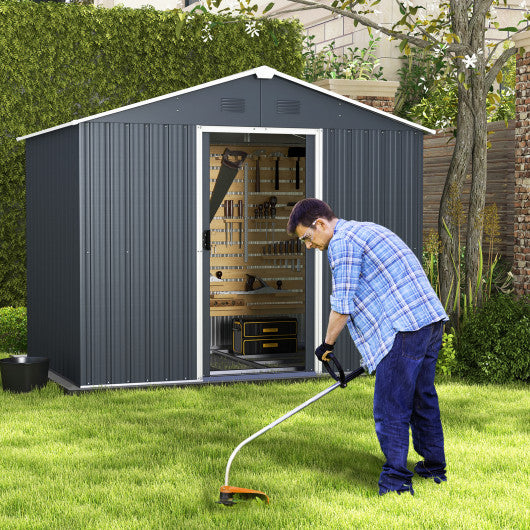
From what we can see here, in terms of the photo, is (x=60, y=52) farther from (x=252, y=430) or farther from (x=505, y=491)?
(x=505, y=491)

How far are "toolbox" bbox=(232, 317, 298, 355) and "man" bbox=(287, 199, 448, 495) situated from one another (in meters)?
5.17

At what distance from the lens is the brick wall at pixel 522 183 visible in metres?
9.95

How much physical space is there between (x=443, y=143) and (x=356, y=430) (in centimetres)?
670

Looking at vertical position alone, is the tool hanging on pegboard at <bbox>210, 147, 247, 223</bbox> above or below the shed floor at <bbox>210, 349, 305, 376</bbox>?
above

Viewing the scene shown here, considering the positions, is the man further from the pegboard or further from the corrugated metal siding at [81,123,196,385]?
the pegboard

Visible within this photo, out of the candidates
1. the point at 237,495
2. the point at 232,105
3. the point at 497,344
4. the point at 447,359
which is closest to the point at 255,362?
the point at 447,359

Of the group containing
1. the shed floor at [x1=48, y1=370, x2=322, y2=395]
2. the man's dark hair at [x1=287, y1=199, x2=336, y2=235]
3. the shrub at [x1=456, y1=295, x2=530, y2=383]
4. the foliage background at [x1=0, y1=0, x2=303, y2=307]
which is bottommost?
the shed floor at [x1=48, y1=370, x2=322, y2=395]

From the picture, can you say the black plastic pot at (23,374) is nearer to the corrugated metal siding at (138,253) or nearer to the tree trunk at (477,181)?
the corrugated metal siding at (138,253)

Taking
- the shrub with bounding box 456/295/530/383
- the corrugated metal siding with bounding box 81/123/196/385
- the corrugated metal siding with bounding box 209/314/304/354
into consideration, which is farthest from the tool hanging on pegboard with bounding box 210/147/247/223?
the shrub with bounding box 456/295/530/383

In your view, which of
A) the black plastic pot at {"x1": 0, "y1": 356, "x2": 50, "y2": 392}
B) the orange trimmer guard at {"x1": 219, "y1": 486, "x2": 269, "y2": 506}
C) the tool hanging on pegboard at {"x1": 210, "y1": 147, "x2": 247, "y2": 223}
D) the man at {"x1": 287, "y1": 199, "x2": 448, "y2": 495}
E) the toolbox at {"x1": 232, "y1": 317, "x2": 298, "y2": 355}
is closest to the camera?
the orange trimmer guard at {"x1": 219, "y1": 486, "x2": 269, "y2": 506}

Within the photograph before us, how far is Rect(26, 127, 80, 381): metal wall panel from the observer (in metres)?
8.48

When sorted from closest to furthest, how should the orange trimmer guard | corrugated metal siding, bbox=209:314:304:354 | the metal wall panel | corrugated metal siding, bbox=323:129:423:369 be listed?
the orange trimmer guard → the metal wall panel → corrugated metal siding, bbox=323:129:423:369 → corrugated metal siding, bbox=209:314:304:354

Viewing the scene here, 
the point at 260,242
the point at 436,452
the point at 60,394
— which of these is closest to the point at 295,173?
the point at 260,242

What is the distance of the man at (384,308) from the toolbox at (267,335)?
517 centimetres
